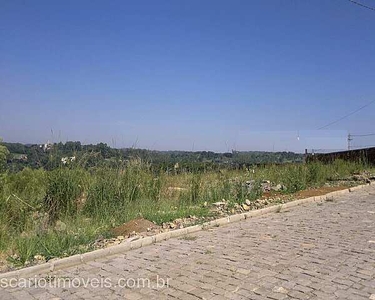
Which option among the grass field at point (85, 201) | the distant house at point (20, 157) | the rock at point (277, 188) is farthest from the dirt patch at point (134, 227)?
the rock at point (277, 188)

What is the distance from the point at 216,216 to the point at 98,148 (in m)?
3.39

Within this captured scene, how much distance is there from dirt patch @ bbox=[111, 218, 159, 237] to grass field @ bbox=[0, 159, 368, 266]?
0.18 metres

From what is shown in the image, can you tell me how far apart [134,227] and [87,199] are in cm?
133

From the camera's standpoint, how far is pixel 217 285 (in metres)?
3.89

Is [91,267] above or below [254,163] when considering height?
below

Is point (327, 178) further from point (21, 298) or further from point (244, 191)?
point (21, 298)

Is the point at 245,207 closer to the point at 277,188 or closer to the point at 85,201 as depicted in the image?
the point at 277,188

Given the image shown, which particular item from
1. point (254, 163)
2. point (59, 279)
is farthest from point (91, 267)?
point (254, 163)

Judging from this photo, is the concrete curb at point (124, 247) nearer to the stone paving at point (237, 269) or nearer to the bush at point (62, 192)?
the stone paving at point (237, 269)

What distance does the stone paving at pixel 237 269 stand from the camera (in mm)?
3715

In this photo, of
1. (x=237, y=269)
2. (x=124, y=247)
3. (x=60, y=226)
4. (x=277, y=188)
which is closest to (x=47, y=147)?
(x=60, y=226)

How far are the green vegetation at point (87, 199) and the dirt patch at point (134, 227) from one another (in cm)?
19

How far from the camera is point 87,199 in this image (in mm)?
7141

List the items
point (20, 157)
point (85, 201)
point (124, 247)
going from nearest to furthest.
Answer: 1. point (124, 247)
2. point (85, 201)
3. point (20, 157)
